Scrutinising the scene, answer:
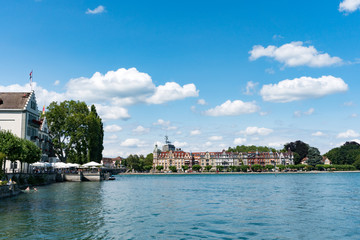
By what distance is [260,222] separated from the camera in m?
24.4

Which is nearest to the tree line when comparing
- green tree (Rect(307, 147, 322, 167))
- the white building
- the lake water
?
the lake water

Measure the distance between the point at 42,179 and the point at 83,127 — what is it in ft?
85.0

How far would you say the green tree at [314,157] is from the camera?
194750 millimetres

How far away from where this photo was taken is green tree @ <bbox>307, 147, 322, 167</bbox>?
195 meters

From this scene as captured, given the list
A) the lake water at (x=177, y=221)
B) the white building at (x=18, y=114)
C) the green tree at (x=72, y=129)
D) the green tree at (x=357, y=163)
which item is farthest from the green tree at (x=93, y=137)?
the green tree at (x=357, y=163)

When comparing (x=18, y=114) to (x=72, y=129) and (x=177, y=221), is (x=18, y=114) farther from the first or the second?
(x=177, y=221)

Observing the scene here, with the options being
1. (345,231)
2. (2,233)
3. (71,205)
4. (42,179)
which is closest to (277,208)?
(345,231)

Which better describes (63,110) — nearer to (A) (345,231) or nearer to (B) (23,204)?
(B) (23,204)

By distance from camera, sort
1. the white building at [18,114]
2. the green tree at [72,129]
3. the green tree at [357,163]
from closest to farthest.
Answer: the white building at [18,114] < the green tree at [72,129] < the green tree at [357,163]

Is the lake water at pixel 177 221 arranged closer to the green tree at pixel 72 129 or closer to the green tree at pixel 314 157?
the green tree at pixel 72 129

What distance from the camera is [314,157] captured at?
196 m

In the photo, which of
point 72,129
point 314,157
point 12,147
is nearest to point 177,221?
point 12,147

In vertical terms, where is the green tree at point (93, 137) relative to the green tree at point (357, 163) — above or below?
above

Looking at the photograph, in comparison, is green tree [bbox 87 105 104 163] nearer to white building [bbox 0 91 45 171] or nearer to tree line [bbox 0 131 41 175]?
white building [bbox 0 91 45 171]
